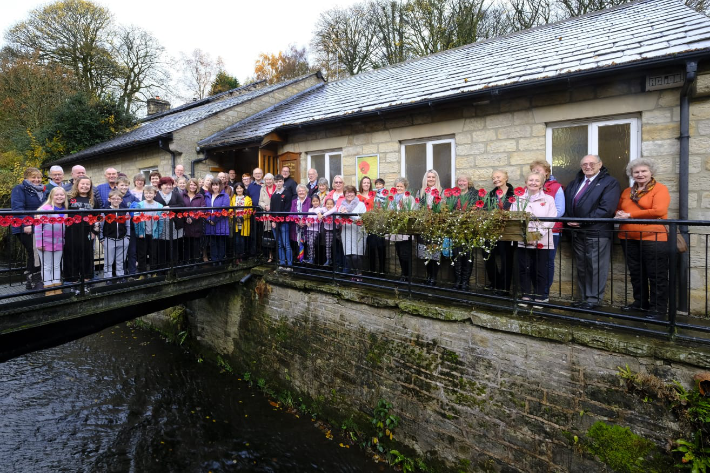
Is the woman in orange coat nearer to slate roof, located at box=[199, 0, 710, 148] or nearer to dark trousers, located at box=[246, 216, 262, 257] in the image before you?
slate roof, located at box=[199, 0, 710, 148]

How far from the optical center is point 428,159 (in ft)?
25.4

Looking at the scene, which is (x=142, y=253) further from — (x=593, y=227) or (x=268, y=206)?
(x=593, y=227)

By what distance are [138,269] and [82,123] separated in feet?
58.8

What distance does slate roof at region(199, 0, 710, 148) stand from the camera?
5656 mm

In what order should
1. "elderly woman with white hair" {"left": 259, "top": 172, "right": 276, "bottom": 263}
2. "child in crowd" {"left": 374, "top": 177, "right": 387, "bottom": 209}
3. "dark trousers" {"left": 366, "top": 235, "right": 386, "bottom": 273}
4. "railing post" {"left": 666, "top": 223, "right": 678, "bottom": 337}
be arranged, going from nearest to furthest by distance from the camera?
"railing post" {"left": 666, "top": 223, "right": 678, "bottom": 337} → "child in crowd" {"left": 374, "top": 177, "right": 387, "bottom": 209} → "dark trousers" {"left": 366, "top": 235, "right": 386, "bottom": 273} → "elderly woman with white hair" {"left": 259, "top": 172, "right": 276, "bottom": 263}

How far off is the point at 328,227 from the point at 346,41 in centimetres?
2199

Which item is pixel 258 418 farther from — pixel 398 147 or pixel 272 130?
pixel 272 130

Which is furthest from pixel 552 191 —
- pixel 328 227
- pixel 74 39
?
pixel 74 39

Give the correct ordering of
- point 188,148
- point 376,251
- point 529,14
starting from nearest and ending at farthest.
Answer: point 376,251
point 188,148
point 529,14

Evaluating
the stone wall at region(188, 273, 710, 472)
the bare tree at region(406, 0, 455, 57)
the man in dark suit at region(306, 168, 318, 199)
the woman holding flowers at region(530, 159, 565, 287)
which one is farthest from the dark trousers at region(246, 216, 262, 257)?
the bare tree at region(406, 0, 455, 57)

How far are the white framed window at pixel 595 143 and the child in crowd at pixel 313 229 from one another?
3841 mm

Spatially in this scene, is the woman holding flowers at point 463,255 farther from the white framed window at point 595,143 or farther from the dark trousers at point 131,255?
the dark trousers at point 131,255

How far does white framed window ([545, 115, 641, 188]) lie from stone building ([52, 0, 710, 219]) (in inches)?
0.6

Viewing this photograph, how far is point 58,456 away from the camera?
18.3 feet
